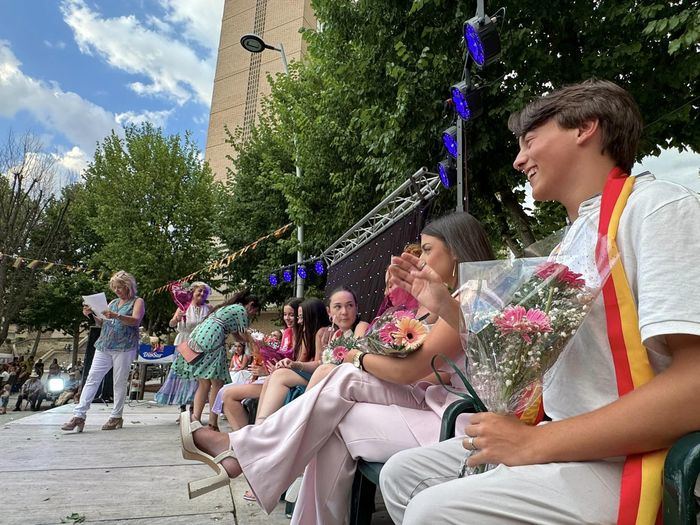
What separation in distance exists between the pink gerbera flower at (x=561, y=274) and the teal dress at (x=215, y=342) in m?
4.33

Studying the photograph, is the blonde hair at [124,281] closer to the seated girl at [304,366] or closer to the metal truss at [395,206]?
the seated girl at [304,366]

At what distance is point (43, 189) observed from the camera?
18156 mm

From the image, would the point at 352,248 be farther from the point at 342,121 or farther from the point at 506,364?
the point at 506,364

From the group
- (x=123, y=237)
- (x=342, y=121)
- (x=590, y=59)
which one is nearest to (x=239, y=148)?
(x=123, y=237)

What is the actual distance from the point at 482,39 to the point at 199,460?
14.3ft

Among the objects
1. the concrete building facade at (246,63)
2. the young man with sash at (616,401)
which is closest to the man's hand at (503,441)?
the young man with sash at (616,401)

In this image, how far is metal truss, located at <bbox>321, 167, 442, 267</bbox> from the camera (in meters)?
6.69

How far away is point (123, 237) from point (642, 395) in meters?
18.3

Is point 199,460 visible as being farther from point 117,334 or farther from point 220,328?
point 117,334

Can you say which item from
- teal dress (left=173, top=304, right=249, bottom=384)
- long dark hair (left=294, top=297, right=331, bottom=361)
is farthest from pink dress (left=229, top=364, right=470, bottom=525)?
teal dress (left=173, top=304, right=249, bottom=384)

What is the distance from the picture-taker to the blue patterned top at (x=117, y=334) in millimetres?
5598

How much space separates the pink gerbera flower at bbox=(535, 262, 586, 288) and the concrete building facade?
103 feet

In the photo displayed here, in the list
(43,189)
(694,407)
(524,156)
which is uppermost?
(43,189)

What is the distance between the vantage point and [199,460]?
6.22 feet
